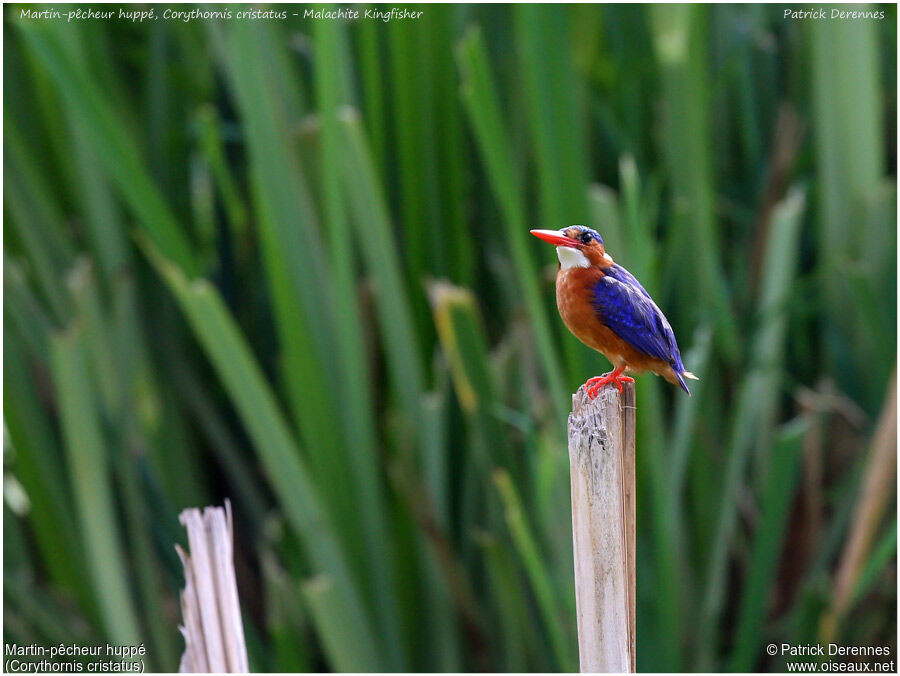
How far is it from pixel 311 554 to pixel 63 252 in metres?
0.63

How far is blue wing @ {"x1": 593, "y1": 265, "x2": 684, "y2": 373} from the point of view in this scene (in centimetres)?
76

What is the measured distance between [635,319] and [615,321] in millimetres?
17

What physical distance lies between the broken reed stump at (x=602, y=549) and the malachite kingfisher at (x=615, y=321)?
17 cm

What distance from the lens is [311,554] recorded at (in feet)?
3.93

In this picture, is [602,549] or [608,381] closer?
[602,549]

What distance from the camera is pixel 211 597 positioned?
61 centimetres

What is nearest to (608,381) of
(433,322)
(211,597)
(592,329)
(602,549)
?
(592,329)

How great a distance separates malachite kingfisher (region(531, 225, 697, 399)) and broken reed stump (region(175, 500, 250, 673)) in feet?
1.06

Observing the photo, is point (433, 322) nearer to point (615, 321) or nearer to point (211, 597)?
point (615, 321)

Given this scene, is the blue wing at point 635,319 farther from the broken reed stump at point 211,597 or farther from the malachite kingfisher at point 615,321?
the broken reed stump at point 211,597

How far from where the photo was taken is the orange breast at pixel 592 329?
2.52ft

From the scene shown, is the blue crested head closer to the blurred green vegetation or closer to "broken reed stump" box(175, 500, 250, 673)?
the blurred green vegetation

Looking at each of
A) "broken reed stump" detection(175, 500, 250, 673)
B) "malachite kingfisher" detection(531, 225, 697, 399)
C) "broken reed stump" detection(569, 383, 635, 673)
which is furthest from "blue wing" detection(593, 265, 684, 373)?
"broken reed stump" detection(175, 500, 250, 673)

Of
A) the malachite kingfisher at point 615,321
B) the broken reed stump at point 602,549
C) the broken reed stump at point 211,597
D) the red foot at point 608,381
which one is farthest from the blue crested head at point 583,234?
the broken reed stump at point 211,597
